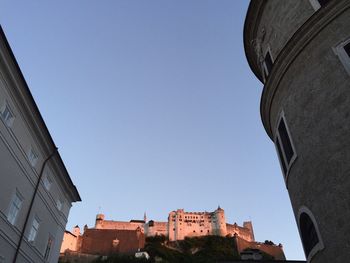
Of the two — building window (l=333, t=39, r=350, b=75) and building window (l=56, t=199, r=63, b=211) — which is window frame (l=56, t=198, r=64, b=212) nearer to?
building window (l=56, t=199, r=63, b=211)

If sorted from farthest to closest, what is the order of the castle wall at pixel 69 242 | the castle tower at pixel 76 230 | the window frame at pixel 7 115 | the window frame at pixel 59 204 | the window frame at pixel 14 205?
1. the castle tower at pixel 76 230
2. the castle wall at pixel 69 242
3. the window frame at pixel 59 204
4. the window frame at pixel 14 205
5. the window frame at pixel 7 115

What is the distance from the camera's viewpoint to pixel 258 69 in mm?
14391

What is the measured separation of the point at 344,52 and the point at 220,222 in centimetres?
8271

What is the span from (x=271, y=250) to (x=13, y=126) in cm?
7217

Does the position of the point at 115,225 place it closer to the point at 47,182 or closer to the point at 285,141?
the point at 47,182

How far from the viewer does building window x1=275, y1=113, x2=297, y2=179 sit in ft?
34.9

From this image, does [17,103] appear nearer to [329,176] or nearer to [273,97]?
[273,97]

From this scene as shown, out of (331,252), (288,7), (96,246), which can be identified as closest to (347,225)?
(331,252)

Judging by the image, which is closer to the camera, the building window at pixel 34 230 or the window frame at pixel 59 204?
the building window at pixel 34 230

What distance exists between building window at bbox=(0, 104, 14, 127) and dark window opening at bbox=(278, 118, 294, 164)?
9.49 m

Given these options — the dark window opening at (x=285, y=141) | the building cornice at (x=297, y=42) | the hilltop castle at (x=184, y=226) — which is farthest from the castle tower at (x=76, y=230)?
the building cornice at (x=297, y=42)

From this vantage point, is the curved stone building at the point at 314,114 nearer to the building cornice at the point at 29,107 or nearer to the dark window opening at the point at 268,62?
the dark window opening at the point at 268,62

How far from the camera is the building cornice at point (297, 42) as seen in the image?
9453mm

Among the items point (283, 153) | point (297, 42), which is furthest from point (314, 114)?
point (297, 42)
